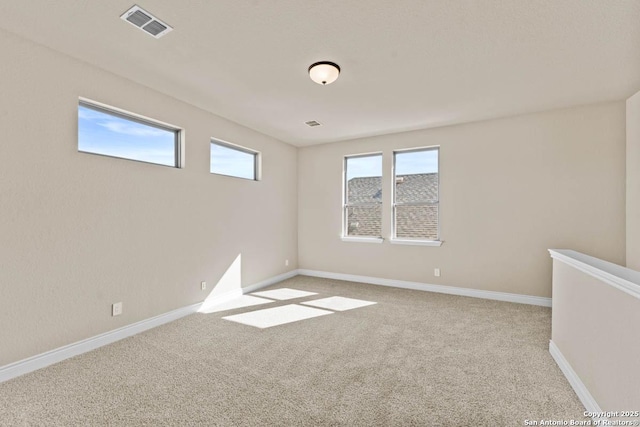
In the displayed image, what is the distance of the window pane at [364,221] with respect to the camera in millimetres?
5145

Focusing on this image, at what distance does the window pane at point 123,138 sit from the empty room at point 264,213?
2 cm

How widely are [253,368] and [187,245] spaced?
6.32ft

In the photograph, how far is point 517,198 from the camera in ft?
13.2

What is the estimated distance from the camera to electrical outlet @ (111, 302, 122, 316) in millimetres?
2818

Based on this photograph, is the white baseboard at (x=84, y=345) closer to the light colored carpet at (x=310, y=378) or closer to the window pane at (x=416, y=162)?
the light colored carpet at (x=310, y=378)

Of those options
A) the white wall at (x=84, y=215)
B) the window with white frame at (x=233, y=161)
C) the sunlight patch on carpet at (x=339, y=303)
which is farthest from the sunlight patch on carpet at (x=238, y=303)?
the window with white frame at (x=233, y=161)

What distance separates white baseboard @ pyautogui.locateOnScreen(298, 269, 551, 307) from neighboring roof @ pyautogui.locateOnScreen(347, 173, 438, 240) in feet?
2.65

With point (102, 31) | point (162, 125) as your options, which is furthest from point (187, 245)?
point (102, 31)

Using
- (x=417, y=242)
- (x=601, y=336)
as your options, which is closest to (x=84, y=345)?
(x=601, y=336)

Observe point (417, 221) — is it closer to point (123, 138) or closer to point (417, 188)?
point (417, 188)

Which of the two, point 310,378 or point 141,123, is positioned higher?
point 141,123

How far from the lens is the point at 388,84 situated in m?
3.04

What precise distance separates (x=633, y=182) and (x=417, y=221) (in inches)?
101

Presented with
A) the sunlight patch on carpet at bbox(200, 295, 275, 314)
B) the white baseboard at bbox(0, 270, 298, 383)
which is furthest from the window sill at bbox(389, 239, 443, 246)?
the white baseboard at bbox(0, 270, 298, 383)
